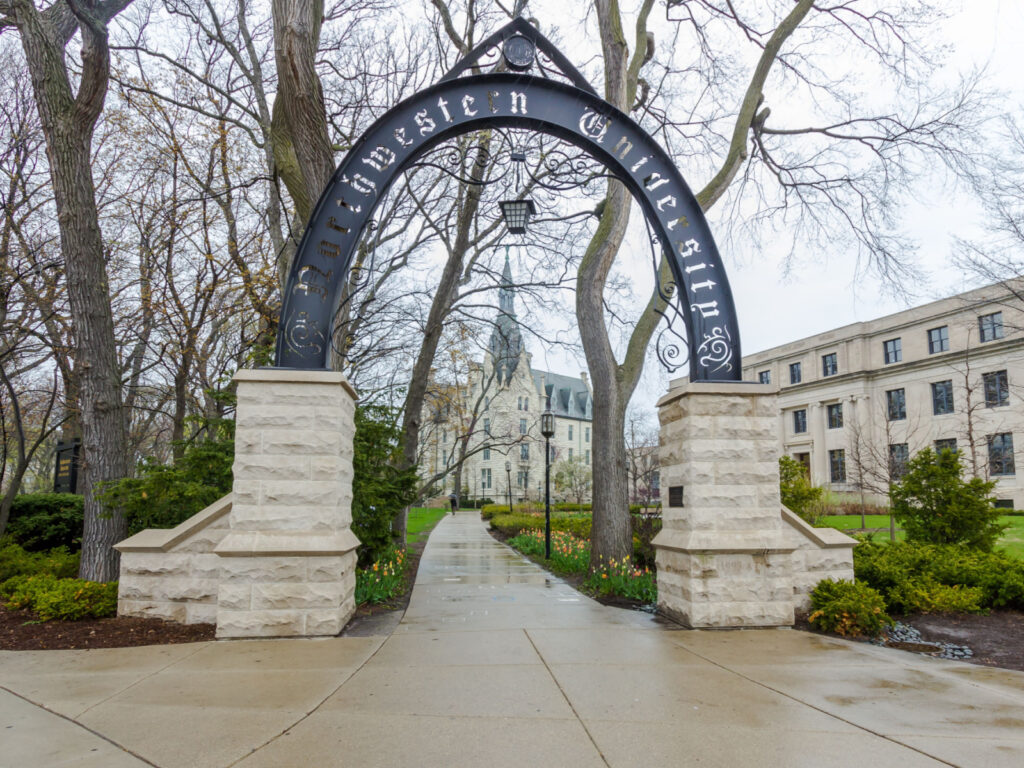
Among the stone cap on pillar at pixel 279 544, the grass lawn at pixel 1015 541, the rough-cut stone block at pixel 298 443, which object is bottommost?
the grass lawn at pixel 1015 541

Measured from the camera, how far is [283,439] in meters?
6.16

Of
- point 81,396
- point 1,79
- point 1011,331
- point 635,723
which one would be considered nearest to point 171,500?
point 81,396

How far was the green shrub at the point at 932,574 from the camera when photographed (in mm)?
7148

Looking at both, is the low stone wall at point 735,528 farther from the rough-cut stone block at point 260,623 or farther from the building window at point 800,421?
the building window at point 800,421

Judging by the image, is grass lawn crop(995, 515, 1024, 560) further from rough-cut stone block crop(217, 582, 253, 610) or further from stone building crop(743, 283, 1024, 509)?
rough-cut stone block crop(217, 582, 253, 610)

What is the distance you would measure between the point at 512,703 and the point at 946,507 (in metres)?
8.55

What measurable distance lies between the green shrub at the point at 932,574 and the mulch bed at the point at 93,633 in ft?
22.8

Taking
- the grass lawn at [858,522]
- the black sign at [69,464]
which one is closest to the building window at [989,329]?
the grass lawn at [858,522]

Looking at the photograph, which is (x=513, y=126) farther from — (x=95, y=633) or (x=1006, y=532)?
(x=1006, y=532)

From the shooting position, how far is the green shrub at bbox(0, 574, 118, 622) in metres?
6.52

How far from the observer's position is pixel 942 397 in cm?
3847

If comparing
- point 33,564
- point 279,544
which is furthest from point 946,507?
point 33,564

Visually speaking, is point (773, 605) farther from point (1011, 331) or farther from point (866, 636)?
point (1011, 331)

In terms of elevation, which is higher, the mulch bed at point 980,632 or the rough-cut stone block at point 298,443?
the rough-cut stone block at point 298,443
